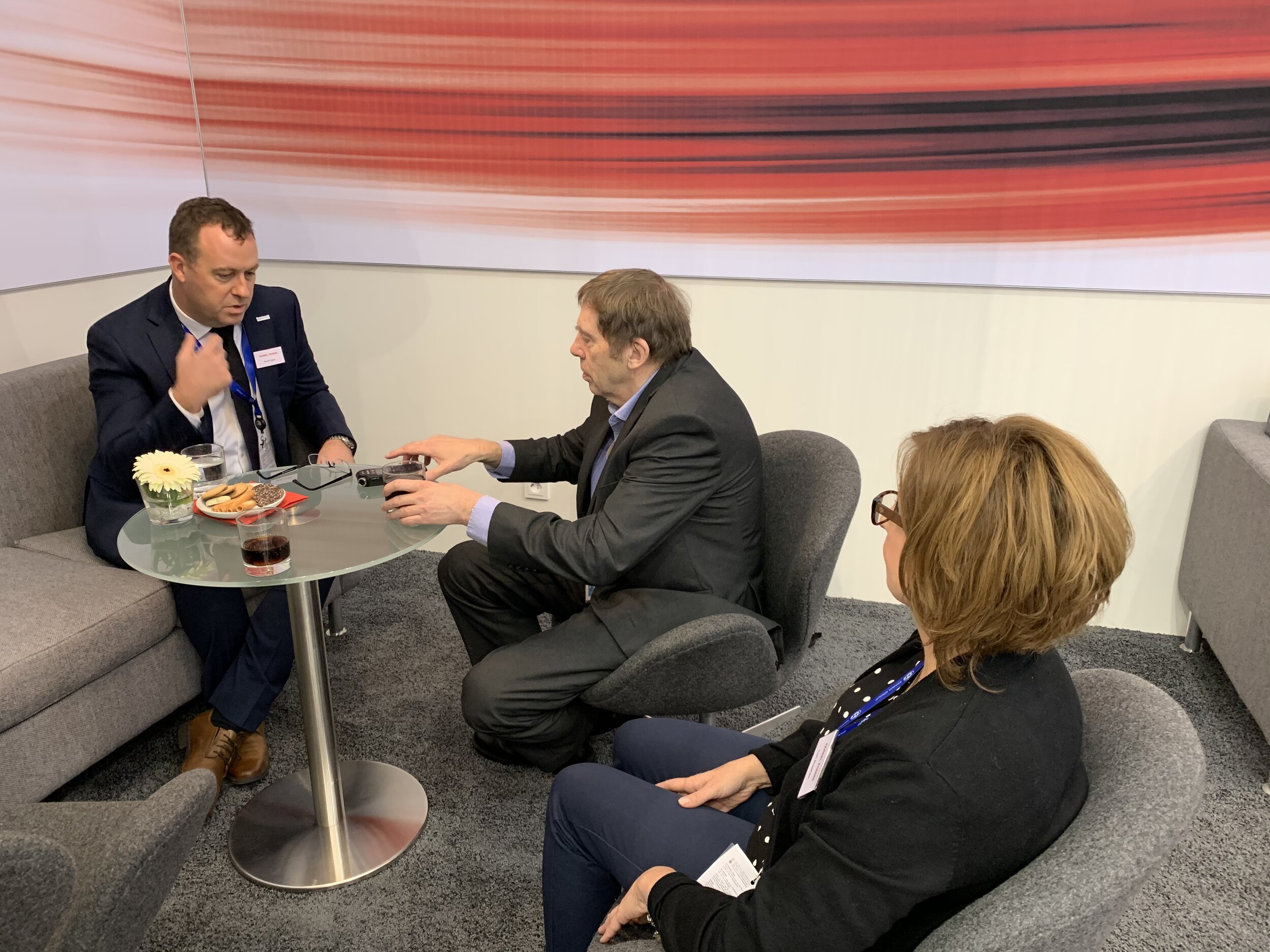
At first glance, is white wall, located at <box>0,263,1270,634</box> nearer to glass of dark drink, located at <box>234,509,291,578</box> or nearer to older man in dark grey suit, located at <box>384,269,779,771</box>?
older man in dark grey suit, located at <box>384,269,779,771</box>

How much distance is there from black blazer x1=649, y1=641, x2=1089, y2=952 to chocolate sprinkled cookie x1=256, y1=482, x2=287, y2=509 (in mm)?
1459

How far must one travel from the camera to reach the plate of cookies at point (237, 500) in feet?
6.88

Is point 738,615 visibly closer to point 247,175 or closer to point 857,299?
point 857,299

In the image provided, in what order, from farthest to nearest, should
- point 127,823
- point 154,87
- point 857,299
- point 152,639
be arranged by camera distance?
point 154,87 < point 857,299 < point 152,639 < point 127,823

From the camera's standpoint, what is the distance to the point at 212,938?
1.95 m

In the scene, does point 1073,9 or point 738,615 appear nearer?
point 738,615

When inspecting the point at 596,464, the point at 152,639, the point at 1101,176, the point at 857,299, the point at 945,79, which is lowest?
the point at 152,639

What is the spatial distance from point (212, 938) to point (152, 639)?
0.82 metres

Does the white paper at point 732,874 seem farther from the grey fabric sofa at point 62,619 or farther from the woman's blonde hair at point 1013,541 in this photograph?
the grey fabric sofa at point 62,619

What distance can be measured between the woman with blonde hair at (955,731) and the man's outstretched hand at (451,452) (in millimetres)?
1482

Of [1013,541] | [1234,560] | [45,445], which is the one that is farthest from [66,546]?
[1234,560]

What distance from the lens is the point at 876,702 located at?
128 cm

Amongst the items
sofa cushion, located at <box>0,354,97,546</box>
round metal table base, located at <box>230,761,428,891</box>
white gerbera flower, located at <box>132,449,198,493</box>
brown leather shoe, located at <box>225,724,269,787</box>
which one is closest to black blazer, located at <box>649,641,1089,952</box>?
round metal table base, located at <box>230,761,428,891</box>

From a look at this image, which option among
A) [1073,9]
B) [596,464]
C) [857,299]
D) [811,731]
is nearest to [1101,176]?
[1073,9]
